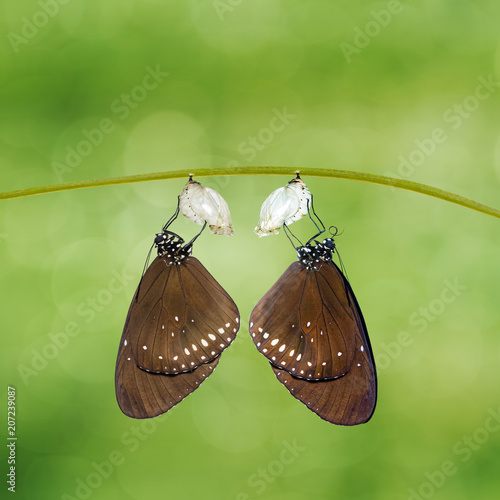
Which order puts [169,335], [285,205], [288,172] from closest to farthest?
[288,172] → [285,205] → [169,335]

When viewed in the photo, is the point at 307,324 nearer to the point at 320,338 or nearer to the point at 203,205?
the point at 320,338

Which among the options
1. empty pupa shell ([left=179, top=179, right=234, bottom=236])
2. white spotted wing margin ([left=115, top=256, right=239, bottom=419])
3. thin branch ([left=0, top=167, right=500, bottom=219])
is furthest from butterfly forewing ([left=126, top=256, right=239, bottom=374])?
thin branch ([left=0, top=167, right=500, bottom=219])

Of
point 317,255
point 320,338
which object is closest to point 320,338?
point 320,338

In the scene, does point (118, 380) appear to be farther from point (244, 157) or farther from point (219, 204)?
point (244, 157)

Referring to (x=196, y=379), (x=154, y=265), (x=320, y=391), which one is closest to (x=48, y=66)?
(x=154, y=265)

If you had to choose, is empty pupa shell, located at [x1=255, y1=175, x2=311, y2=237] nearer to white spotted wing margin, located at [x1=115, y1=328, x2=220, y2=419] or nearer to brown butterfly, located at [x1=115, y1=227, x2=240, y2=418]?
brown butterfly, located at [x1=115, y1=227, x2=240, y2=418]

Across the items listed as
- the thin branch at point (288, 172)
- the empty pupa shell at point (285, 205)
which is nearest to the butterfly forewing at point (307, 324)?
the empty pupa shell at point (285, 205)

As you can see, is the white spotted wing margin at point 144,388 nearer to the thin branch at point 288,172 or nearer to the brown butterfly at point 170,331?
the brown butterfly at point 170,331
